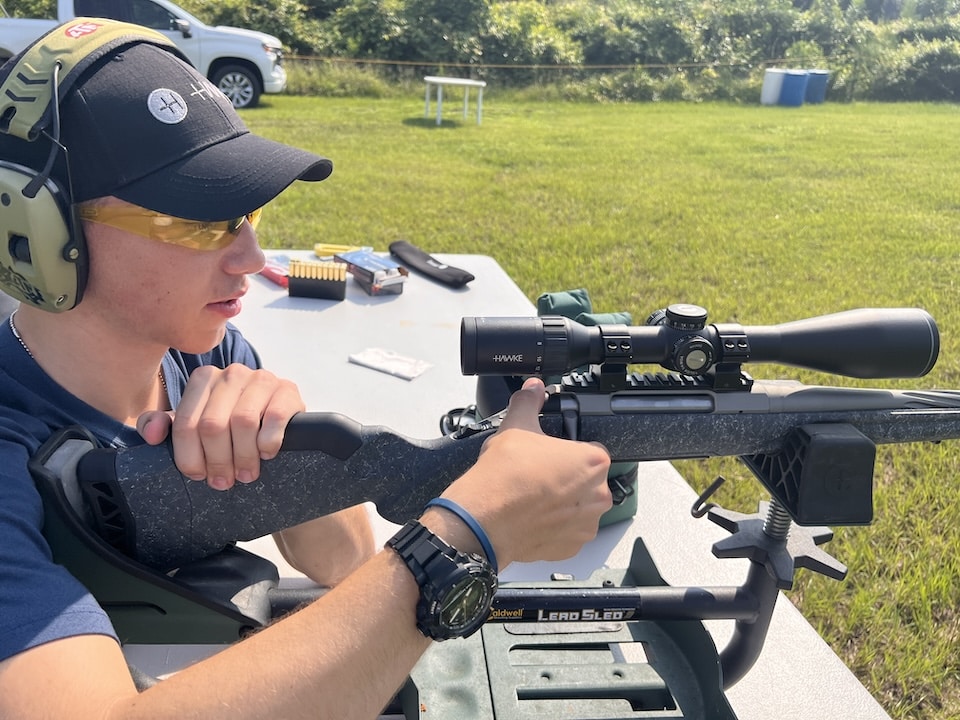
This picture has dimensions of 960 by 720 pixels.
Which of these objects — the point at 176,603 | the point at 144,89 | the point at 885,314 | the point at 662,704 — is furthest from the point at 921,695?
the point at 144,89

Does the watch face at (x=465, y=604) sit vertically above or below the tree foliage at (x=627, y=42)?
below

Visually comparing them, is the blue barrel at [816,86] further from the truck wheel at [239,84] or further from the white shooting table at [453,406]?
the white shooting table at [453,406]

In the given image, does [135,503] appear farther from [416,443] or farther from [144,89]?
[144,89]

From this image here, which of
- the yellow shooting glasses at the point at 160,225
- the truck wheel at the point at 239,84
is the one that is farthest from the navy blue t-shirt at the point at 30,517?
the truck wheel at the point at 239,84

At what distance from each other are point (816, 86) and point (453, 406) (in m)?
19.4

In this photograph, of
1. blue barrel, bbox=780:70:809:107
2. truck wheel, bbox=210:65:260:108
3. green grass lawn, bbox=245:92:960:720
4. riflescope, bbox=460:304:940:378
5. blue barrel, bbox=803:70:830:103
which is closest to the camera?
riflescope, bbox=460:304:940:378

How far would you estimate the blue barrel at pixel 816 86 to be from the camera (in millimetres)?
18922

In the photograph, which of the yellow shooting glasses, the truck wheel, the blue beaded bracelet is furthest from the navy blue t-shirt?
the truck wheel

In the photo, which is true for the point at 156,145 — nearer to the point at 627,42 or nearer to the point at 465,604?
the point at 465,604

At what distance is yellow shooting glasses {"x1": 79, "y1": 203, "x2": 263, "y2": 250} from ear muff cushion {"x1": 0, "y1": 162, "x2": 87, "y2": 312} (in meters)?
0.06

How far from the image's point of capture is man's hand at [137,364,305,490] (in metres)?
1.40

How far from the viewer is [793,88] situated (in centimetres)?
1831

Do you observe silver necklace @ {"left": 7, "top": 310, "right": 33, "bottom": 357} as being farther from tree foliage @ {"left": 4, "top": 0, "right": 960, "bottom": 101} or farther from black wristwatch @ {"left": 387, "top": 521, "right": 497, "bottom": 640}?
tree foliage @ {"left": 4, "top": 0, "right": 960, "bottom": 101}

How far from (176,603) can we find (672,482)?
184 centimetres
